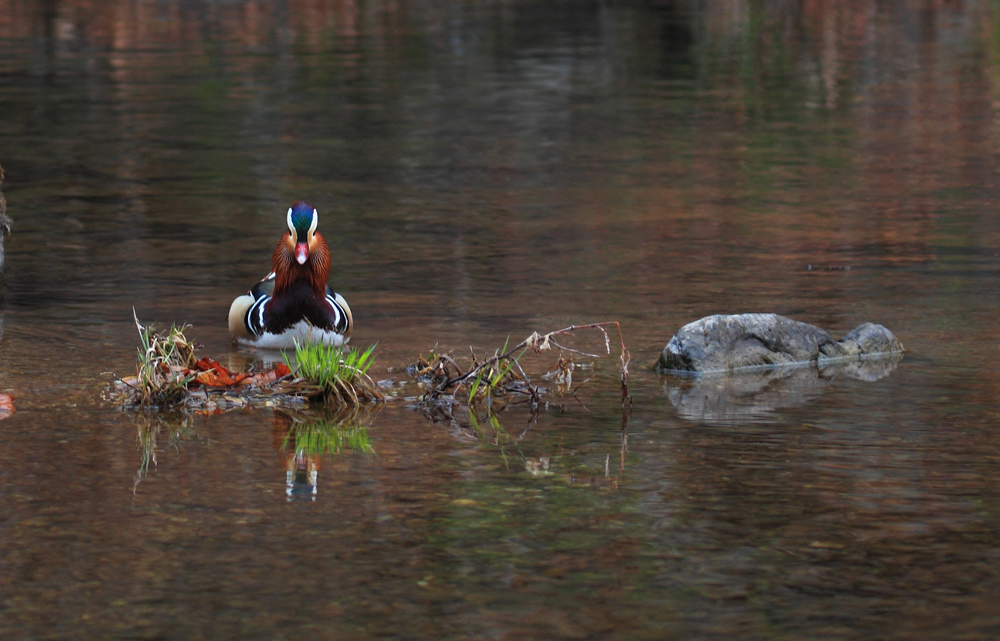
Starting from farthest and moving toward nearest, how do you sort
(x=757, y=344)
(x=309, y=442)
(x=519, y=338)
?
(x=519, y=338)
(x=757, y=344)
(x=309, y=442)

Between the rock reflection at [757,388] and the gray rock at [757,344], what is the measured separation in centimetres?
7

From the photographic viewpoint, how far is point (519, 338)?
9016 millimetres

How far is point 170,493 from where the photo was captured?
5.97m

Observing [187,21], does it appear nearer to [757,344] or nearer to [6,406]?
[757,344]

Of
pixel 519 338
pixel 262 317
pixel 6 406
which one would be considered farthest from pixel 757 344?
pixel 6 406

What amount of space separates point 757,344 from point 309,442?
2.62m

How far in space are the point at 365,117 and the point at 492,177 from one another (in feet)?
16.8

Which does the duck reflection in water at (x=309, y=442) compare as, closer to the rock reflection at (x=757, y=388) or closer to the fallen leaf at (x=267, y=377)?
the fallen leaf at (x=267, y=377)

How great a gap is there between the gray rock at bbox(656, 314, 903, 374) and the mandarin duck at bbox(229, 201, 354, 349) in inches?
75.3

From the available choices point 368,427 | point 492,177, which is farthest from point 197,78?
point 368,427

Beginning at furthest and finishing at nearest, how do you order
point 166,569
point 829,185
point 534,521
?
point 829,185 → point 534,521 → point 166,569

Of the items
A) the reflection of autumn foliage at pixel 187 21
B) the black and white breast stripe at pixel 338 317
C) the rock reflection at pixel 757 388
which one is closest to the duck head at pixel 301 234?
the black and white breast stripe at pixel 338 317

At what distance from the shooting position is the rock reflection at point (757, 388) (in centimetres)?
728

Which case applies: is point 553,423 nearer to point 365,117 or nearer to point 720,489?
point 720,489
